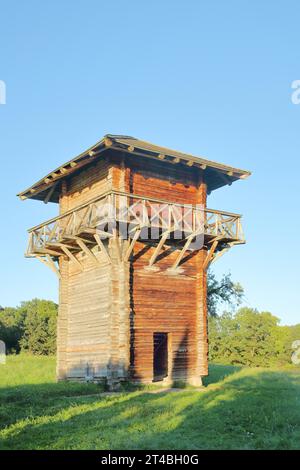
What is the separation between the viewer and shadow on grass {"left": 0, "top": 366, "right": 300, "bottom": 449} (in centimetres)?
1166

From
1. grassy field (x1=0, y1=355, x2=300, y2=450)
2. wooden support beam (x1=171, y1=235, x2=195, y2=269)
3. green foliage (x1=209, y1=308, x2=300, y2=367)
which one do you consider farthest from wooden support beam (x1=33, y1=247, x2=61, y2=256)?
green foliage (x1=209, y1=308, x2=300, y2=367)

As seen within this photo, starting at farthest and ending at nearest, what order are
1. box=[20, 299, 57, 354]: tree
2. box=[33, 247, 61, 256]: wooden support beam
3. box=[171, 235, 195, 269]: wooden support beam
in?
box=[20, 299, 57, 354]: tree < box=[33, 247, 61, 256]: wooden support beam < box=[171, 235, 195, 269]: wooden support beam

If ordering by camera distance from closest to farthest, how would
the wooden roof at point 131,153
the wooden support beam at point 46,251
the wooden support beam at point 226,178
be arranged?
the wooden roof at point 131,153, the wooden support beam at point 46,251, the wooden support beam at point 226,178

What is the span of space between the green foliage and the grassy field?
1968 inches

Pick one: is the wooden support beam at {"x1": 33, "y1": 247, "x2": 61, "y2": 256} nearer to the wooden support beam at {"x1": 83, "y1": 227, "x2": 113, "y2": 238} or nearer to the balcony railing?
the balcony railing

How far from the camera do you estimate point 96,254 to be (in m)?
23.4

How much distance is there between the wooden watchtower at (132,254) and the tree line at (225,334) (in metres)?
31.2

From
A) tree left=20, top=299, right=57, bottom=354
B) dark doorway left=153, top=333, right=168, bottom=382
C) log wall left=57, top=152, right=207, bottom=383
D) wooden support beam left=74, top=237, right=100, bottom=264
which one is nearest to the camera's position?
log wall left=57, top=152, right=207, bottom=383

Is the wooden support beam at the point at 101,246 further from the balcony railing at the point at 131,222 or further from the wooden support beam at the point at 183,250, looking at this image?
the wooden support beam at the point at 183,250

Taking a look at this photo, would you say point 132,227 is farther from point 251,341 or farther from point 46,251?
point 251,341

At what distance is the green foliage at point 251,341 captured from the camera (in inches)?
2758

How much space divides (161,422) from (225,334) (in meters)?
63.8

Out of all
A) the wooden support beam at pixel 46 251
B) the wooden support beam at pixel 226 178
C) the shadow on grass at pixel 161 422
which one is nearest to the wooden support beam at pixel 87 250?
the wooden support beam at pixel 46 251
